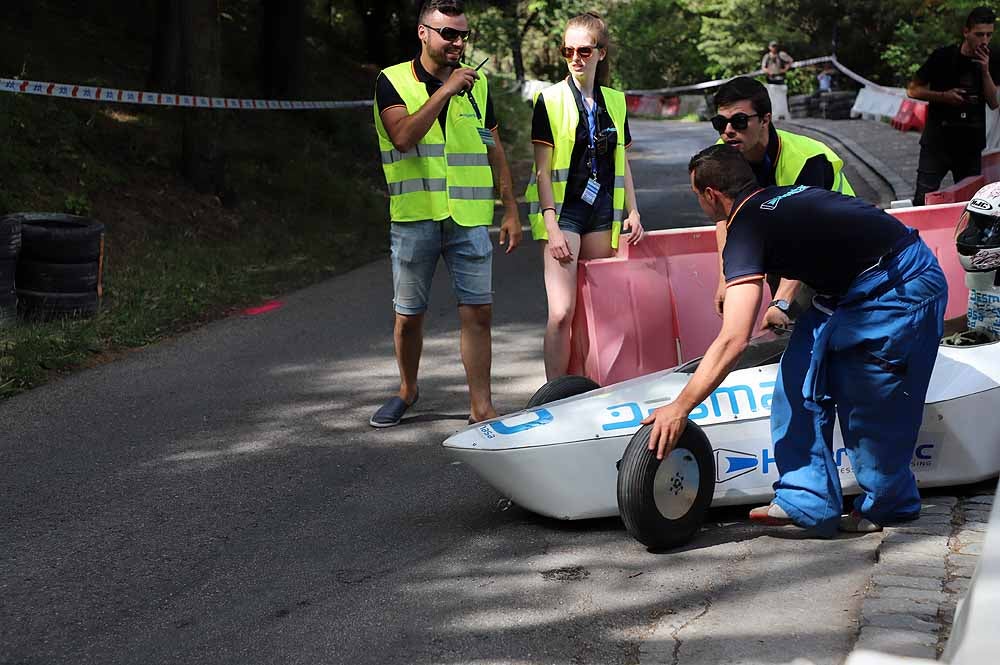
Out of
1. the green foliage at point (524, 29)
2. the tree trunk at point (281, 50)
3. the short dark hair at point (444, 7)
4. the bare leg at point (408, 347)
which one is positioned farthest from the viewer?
the green foliage at point (524, 29)

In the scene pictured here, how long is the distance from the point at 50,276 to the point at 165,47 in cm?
Answer: 769

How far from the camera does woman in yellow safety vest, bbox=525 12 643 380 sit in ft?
21.1

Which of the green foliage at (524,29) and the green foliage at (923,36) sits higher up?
the green foliage at (524,29)

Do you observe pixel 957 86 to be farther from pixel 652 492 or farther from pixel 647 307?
pixel 652 492

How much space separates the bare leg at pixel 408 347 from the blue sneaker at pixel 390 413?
0.04 meters

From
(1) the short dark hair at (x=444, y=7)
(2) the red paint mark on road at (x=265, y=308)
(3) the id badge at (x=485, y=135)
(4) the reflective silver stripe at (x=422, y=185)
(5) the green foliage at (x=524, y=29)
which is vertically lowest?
(2) the red paint mark on road at (x=265, y=308)

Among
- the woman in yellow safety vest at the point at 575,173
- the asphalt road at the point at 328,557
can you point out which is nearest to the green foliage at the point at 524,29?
the woman in yellow safety vest at the point at 575,173

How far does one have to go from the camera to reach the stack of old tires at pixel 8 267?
8.78 metres

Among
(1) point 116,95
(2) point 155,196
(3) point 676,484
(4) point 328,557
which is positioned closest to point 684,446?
(3) point 676,484

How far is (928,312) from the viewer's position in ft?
15.5

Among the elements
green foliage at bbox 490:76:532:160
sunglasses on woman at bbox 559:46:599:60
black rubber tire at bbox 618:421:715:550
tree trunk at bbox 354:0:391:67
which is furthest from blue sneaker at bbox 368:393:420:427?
tree trunk at bbox 354:0:391:67

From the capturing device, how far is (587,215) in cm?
659

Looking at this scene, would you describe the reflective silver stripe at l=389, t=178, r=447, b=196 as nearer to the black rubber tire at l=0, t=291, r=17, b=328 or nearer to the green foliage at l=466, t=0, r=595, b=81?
the black rubber tire at l=0, t=291, r=17, b=328

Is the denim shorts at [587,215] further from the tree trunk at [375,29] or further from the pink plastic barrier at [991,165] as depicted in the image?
the tree trunk at [375,29]
